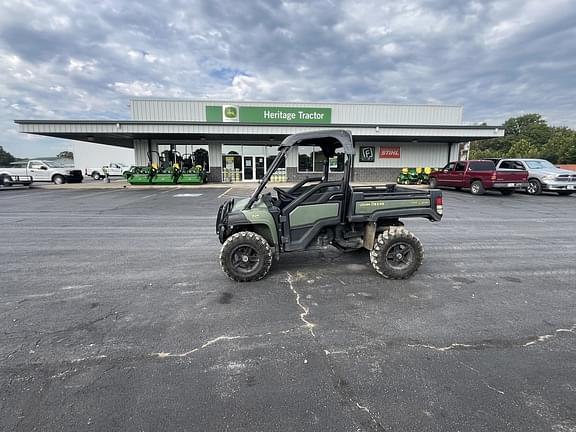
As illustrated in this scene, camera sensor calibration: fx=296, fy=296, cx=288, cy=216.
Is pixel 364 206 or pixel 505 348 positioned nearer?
pixel 505 348

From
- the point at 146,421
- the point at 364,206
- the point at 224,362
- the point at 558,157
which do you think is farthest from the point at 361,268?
the point at 558,157

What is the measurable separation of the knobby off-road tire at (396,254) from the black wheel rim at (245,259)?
1.70m

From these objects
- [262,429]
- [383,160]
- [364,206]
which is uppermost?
[383,160]

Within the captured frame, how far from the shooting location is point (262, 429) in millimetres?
1886

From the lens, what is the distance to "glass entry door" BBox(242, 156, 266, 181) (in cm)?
2408

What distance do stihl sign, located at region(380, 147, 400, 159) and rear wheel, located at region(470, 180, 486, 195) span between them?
9135 millimetres

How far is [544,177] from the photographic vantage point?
1509cm

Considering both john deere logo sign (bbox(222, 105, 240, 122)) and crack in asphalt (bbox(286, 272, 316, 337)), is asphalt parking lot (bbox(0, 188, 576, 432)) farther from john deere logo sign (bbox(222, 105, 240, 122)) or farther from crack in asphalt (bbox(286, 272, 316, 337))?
john deere logo sign (bbox(222, 105, 240, 122))

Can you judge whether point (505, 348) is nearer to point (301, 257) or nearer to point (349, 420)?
point (349, 420)

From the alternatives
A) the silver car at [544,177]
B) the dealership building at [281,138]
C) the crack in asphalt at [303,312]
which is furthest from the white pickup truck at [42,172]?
the silver car at [544,177]

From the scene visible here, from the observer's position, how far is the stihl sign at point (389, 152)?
2430 centimetres

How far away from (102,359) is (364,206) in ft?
11.6

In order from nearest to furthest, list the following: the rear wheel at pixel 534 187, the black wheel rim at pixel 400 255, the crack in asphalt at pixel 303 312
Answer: the crack in asphalt at pixel 303 312, the black wheel rim at pixel 400 255, the rear wheel at pixel 534 187

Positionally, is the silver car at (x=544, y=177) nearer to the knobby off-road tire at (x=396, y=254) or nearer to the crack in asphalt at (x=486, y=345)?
the knobby off-road tire at (x=396, y=254)
